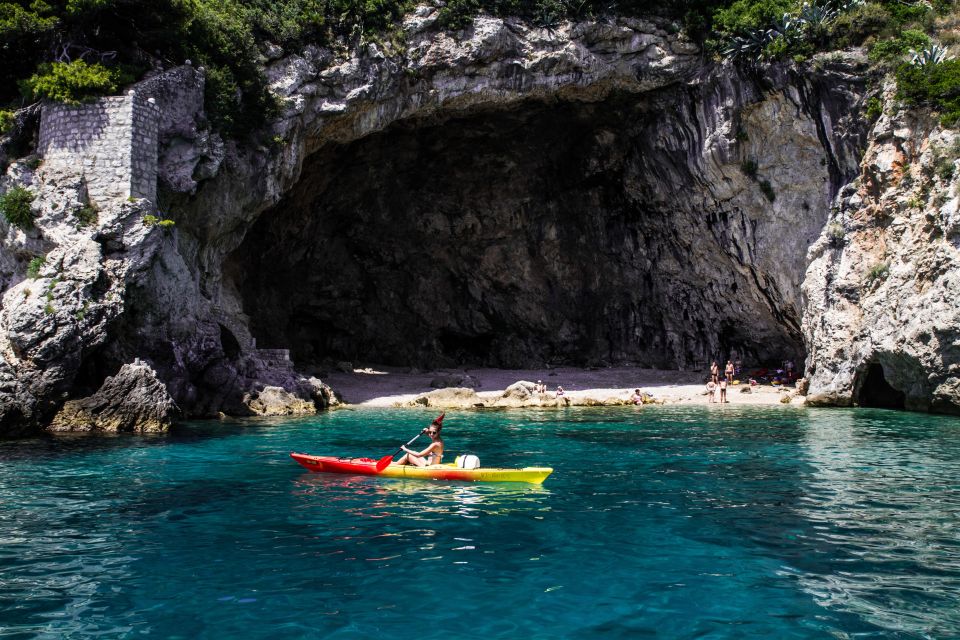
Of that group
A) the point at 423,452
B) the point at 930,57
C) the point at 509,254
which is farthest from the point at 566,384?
the point at 423,452

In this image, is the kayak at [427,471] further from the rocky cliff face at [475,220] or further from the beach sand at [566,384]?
the beach sand at [566,384]

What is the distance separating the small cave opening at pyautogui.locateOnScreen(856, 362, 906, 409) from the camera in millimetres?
22609

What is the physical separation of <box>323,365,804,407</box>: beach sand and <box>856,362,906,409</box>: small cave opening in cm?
207

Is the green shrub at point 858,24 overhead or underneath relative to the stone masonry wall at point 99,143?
overhead

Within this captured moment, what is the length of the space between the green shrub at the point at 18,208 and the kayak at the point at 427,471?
11.3 m

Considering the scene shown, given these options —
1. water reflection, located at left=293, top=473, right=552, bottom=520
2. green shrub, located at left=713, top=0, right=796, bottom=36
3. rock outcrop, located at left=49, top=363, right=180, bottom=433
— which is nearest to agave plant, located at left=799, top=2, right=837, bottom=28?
green shrub, located at left=713, top=0, right=796, bottom=36

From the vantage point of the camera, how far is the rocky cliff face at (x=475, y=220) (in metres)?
21.4

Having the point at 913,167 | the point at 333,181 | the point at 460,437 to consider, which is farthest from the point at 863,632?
the point at 333,181

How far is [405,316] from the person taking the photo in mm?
40031

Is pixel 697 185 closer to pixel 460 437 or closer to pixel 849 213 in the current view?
pixel 849 213

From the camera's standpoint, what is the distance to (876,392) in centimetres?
2303

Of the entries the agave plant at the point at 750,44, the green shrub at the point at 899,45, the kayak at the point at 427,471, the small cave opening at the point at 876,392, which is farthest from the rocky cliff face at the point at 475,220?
the kayak at the point at 427,471

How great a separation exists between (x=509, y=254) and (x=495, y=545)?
31792 mm

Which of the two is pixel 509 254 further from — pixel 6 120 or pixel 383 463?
pixel 383 463
